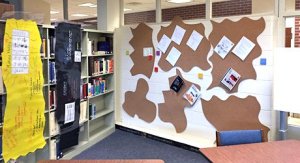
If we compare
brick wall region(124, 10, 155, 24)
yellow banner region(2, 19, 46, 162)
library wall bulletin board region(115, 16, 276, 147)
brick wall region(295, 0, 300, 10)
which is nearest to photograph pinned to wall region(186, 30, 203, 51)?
library wall bulletin board region(115, 16, 276, 147)

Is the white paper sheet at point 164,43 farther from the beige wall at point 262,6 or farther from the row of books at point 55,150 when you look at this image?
the row of books at point 55,150

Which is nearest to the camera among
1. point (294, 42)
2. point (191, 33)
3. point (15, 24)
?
point (15, 24)

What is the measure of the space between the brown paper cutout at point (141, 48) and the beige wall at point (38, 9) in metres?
1.87

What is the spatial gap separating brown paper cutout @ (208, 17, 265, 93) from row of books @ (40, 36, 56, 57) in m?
2.30

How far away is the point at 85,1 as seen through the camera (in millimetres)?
→ 8586

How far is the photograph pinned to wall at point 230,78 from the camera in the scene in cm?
411

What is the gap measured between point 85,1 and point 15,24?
581 centimetres

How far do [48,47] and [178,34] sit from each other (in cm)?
209

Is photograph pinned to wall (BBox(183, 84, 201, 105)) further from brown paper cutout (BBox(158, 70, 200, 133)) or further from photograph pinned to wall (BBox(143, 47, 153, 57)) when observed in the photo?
photograph pinned to wall (BBox(143, 47, 153, 57))

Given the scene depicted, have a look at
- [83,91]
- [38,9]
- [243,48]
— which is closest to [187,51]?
[243,48]

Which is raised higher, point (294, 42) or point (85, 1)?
point (85, 1)

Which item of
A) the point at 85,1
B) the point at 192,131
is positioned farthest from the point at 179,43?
the point at 85,1

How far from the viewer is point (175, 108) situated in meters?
4.84

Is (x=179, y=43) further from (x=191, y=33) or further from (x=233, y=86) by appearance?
(x=233, y=86)
